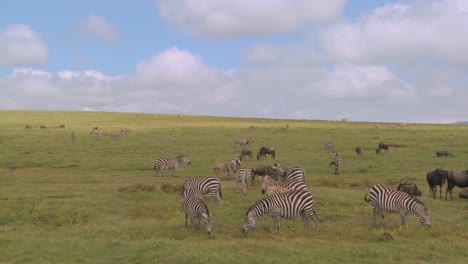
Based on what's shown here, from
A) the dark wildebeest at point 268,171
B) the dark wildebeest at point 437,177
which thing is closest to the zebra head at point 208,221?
the dark wildebeest at point 268,171

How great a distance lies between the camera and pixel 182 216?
20.5m

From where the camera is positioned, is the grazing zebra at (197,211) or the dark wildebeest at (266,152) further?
the dark wildebeest at (266,152)

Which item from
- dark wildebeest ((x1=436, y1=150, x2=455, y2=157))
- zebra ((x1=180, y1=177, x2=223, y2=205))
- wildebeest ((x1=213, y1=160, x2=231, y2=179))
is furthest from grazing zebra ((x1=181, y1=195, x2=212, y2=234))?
dark wildebeest ((x1=436, y1=150, x2=455, y2=157))

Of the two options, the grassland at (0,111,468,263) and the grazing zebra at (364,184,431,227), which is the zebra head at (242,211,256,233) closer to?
the grassland at (0,111,468,263)

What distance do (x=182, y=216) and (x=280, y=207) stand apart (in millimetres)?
4982

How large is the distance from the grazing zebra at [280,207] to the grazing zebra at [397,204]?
2.52m

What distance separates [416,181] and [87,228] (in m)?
21.5

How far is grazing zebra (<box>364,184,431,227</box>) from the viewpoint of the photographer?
17672mm

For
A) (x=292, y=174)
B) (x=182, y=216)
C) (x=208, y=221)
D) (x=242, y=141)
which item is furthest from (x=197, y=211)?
(x=242, y=141)

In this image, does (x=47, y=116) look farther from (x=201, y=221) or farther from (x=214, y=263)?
(x=214, y=263)

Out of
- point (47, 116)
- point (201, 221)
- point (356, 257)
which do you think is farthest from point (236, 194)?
point (47, 116)

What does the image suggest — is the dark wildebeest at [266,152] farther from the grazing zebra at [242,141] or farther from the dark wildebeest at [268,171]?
the dark wildebeest at [268,171]

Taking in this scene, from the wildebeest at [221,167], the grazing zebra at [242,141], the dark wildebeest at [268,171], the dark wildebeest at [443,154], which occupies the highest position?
the dark wildebeest at [443,154]

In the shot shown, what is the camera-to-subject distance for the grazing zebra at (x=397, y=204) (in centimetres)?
1767
